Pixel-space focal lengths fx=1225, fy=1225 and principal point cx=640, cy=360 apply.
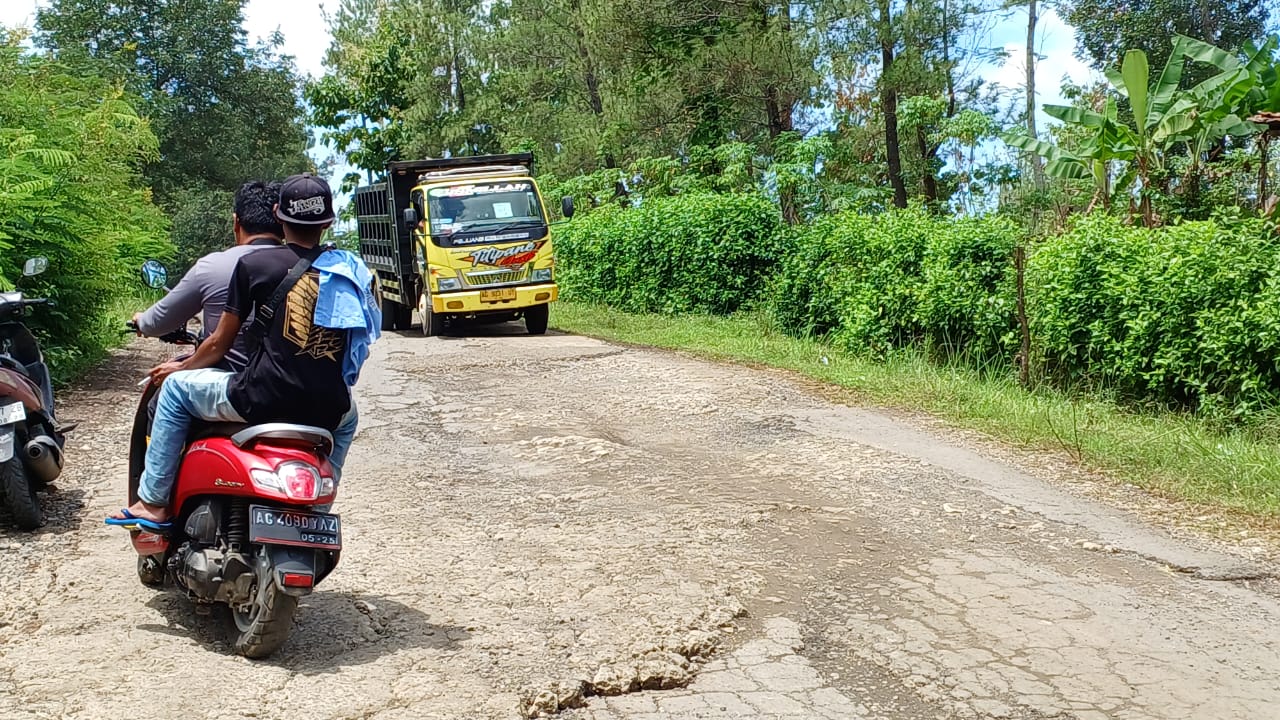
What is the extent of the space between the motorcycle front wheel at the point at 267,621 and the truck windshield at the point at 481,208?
44.2ft

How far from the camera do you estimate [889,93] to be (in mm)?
26109

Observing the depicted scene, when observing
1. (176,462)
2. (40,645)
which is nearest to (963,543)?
(176,462)

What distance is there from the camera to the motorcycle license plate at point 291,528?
426 cm

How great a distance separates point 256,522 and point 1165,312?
737 cm

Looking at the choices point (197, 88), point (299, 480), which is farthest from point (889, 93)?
point (197, 88)

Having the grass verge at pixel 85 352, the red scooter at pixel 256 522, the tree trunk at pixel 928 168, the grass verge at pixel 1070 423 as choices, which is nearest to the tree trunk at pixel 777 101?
the tree trunk at pixel 928 168

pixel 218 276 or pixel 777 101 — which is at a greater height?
pixel 777 101

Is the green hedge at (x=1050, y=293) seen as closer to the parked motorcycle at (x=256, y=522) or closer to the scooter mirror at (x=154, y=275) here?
the parked motorcycle at (x=256, y=522)

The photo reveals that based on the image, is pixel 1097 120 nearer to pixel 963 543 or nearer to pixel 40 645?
pixel 963 543

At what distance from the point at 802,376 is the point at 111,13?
41099 mm

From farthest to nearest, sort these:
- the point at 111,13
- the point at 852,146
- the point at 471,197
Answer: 1. the point at 111,13
2. the point at 852,146
3. the point at 471,197

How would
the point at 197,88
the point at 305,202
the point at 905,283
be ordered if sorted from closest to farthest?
the point at 305,202, the point at 905,283, the point at 197,88

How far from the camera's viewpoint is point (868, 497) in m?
7.09

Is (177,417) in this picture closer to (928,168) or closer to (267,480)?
(267,480)
